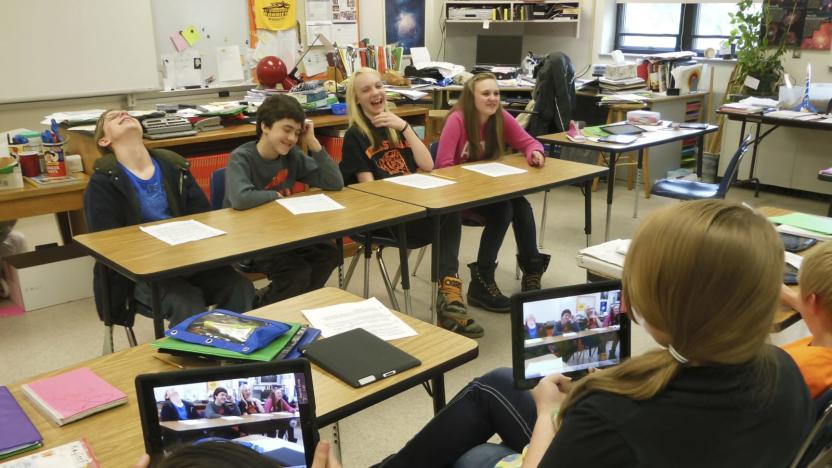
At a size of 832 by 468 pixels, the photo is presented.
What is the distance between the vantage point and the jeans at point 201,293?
2.43 meters

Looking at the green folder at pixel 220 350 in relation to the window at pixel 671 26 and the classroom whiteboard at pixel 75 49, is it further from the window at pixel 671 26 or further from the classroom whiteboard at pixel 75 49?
the window at pixel 671 26

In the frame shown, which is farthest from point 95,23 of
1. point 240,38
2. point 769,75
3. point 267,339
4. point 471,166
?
point 769,75

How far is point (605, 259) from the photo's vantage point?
221 centimetres

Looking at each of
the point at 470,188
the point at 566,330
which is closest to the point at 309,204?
the point at 470,188

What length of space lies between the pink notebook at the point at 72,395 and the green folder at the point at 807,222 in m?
2.22

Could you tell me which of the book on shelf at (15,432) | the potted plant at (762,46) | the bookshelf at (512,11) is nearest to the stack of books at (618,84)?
the potted plant at (762,46)

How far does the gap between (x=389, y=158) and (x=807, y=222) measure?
1770mm

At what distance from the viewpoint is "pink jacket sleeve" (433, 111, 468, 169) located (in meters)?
3.60

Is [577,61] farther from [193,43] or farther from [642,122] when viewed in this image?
[193,43]

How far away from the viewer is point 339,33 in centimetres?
621

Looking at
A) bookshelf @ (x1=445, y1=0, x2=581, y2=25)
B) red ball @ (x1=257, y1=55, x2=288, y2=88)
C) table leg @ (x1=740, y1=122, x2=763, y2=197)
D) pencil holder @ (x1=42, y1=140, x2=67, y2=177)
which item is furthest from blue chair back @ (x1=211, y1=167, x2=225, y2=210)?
bookshelf @ (x1=445, y1=0, x2=581, y2=25)

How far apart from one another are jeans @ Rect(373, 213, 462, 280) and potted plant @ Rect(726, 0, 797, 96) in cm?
354

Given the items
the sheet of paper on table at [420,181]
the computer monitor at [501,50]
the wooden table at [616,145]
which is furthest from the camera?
the computer monitor at [501,50]

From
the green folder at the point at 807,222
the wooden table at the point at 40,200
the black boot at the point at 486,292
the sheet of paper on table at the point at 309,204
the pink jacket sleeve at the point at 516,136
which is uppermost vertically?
the pink jacket sleeve at the point at 516,136
